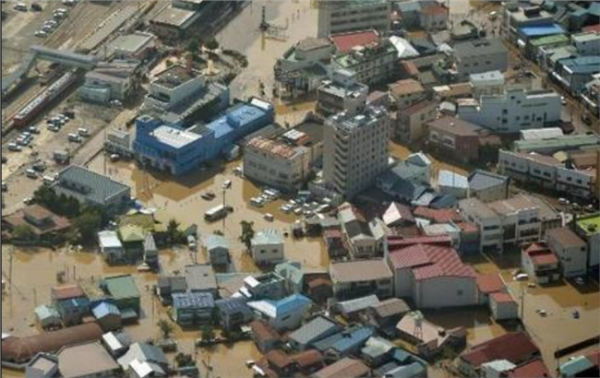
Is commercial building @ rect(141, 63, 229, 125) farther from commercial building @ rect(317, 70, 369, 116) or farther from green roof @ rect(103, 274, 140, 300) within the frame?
green roof @ rect(103, 274, 140, 300)

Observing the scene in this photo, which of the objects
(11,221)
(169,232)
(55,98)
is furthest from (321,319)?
(55,98)

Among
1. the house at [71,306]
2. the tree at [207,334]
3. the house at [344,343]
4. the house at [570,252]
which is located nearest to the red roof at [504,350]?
the house at [344,343]

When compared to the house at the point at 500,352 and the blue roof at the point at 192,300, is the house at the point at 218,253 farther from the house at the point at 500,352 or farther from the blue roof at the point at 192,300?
the house at the point at 500,352

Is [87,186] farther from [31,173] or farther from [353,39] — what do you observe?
[353,39]

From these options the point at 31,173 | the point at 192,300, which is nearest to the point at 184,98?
the point at 31,173

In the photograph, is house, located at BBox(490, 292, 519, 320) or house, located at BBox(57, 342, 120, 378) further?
house, located at BBox(490, 292, 519, 320)

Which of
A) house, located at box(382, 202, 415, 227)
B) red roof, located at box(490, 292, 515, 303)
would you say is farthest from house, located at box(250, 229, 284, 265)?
red roof, located at box(490, 292, 515, 303)

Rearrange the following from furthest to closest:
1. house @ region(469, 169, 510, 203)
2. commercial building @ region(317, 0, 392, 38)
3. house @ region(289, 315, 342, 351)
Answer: commercial building @ region(317, 0, 392, 38) → house @ region(469, 169, 510, 203) → house @ region(289, 315, 342, 351)
